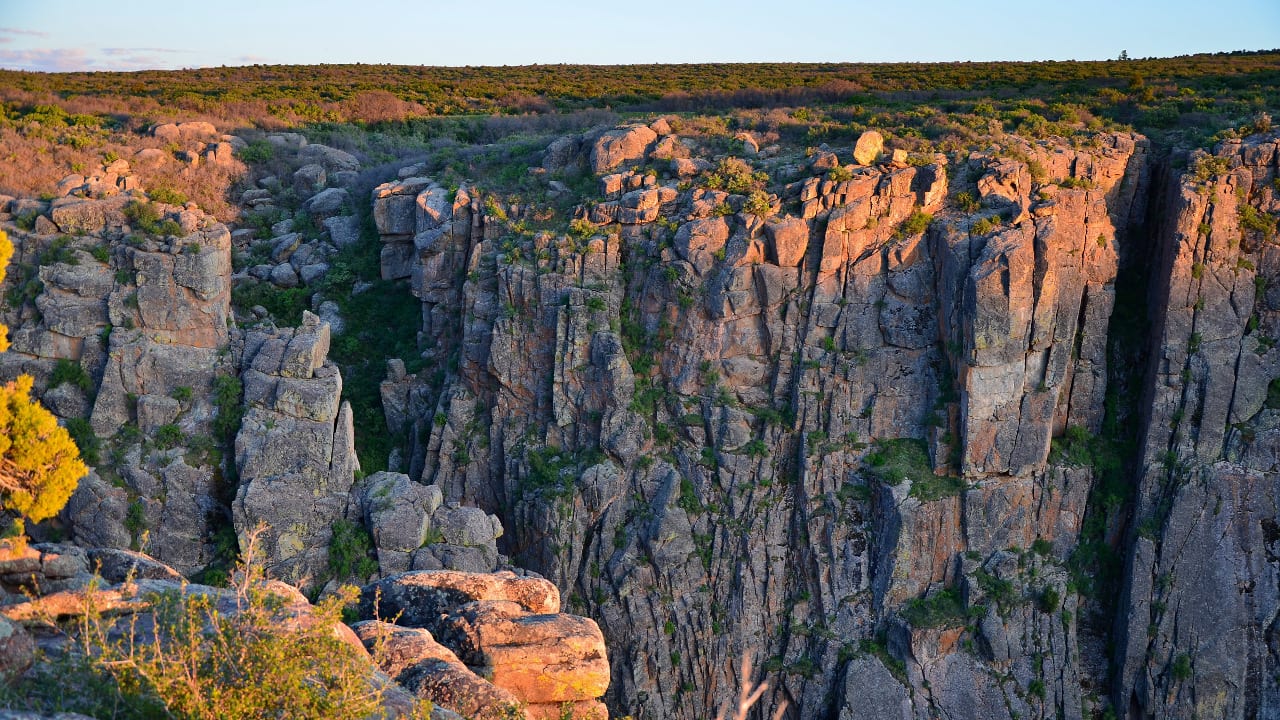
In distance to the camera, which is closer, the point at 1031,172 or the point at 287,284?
the point at 1031,172

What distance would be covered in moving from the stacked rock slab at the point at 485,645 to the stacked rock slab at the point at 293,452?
8941mm

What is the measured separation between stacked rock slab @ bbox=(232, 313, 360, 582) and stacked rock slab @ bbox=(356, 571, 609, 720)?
8.94 m

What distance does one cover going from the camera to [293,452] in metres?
29.2

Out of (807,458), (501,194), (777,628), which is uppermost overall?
(501,194)

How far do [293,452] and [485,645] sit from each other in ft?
43.0

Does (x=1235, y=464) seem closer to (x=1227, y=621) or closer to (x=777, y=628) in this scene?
(x=1227, y=621)

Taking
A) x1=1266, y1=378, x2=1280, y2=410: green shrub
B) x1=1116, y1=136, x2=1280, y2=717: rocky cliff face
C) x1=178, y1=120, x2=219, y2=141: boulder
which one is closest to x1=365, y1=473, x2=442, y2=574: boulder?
x1=1116, y1=136, x2=1280, y2=717: rocky cliff face

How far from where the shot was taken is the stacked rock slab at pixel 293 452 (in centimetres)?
2836

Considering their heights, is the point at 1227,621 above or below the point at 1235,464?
below

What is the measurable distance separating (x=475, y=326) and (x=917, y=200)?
13.1 m

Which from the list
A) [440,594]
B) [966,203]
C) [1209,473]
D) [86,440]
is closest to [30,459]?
[440,594]

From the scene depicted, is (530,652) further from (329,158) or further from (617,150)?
(329,158)

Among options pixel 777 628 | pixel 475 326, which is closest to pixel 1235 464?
pixel 777 628

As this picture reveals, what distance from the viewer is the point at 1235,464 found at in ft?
96.7
